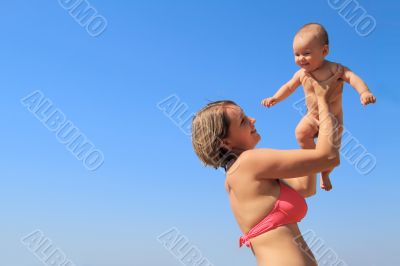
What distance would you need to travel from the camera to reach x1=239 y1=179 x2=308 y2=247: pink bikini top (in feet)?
11.5

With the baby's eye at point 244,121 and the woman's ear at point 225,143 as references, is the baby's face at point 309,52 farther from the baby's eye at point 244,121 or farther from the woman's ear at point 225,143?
the woman's ear at point 225,143

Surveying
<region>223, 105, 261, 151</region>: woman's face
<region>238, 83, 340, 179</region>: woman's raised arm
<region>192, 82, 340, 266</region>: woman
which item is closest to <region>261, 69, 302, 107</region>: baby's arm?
<region>192, 82, 340, 266</region>: woman

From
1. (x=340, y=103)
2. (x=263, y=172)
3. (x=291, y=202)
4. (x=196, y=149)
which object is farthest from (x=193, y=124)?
(x=340, y=103)

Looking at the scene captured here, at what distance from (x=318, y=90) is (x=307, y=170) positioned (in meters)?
1.07

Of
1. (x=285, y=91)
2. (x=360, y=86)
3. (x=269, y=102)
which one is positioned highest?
(x=360, y=86)

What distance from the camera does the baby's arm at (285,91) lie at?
190 inches

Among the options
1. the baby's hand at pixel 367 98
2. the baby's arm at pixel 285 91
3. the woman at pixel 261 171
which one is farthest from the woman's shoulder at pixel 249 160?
the baby's arm at pixel 285 91

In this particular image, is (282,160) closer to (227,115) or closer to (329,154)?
(329,154)

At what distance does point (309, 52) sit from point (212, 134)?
4.77 feet

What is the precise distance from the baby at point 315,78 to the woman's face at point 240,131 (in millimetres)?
794

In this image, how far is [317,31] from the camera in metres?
4.52

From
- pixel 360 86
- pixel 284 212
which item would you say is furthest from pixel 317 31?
pixel 284 212

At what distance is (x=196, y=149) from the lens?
3.99 meters

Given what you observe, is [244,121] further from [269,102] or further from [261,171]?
[269,102]
